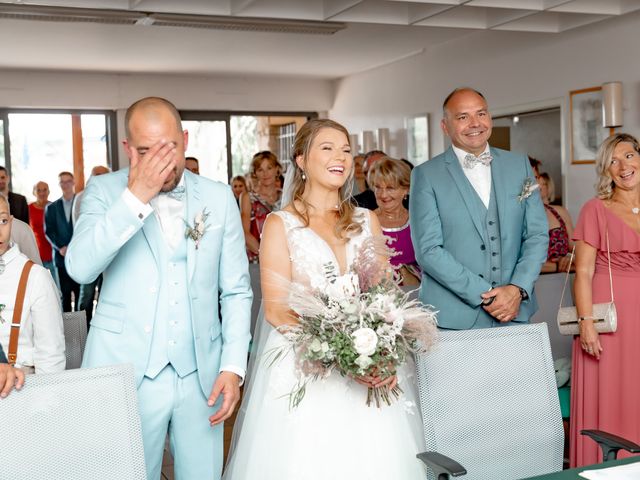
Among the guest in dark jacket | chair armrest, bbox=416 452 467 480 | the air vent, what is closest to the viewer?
chair armrest, bbox=416 452 467 480

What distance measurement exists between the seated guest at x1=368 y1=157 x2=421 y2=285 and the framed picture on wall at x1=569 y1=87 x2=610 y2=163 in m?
Answer: 4.01

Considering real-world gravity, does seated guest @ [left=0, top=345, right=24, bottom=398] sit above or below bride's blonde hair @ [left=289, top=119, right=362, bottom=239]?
below

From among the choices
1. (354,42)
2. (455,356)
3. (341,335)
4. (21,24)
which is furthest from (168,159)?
(354,42)

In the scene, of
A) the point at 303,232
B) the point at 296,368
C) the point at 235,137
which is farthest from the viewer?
the point at 235,137

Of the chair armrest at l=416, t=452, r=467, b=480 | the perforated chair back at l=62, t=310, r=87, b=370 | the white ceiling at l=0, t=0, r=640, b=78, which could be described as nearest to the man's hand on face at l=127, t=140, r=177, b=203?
the chair armrest at l=416, t=452, r=467, b=480

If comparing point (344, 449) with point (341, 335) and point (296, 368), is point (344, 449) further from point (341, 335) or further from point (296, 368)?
point (341, 335)

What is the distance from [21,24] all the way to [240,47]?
118 inches

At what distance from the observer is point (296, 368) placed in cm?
270

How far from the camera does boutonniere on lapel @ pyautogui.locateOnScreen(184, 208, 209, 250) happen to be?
2.58 m

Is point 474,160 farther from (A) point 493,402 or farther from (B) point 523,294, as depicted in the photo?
(A) point 493,402

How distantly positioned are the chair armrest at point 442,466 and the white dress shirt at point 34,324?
1479mm

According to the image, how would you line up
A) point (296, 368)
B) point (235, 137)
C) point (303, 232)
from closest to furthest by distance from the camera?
point (296, 368)
point (303, 232)
point (235, 137)

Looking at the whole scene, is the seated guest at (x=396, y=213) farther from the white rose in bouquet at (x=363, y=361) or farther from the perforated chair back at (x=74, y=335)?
the white rose in bouquet at (x=363, y=361)

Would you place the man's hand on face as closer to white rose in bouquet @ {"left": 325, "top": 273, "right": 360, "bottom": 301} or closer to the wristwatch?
white rose in bouquet @ {"left": 325, "top": 273, "right": 360, "bottom": 301}
